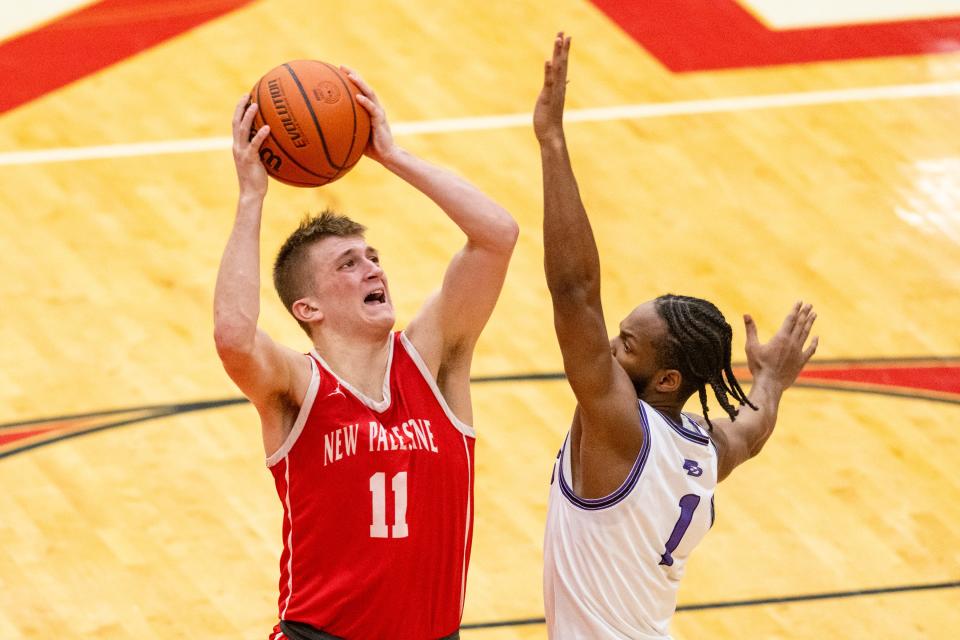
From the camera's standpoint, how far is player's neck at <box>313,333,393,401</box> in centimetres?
433

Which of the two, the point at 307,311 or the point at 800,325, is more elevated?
the point at 307,311

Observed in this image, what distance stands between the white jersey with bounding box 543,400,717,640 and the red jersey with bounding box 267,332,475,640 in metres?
0.30

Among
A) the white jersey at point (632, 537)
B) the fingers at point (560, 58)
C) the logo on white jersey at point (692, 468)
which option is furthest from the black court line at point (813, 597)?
the fingers at point (560, 58)

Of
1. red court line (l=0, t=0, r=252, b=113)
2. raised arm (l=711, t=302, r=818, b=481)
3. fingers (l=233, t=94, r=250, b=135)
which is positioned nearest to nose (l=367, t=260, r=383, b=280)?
fingers (l=233, t=94, r=250, b=135)

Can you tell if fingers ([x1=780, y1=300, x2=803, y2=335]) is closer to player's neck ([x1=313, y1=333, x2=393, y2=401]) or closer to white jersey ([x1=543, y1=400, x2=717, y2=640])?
white jersey ([x1=543, y1=400, x2=717, y2=640])

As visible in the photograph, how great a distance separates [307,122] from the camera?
440 cm

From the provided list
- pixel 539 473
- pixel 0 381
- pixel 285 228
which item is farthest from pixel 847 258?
pixel 0 381

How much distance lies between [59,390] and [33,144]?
2543 millimetres

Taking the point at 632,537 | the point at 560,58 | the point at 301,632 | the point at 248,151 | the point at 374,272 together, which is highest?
the point at 560,58

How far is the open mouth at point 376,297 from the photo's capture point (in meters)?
4.41

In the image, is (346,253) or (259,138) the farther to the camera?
(346,253)

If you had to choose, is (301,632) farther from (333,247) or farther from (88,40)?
(88,40)

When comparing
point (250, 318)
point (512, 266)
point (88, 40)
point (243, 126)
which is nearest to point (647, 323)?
A: point (250, 318)

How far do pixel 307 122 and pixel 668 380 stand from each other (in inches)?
50.2
